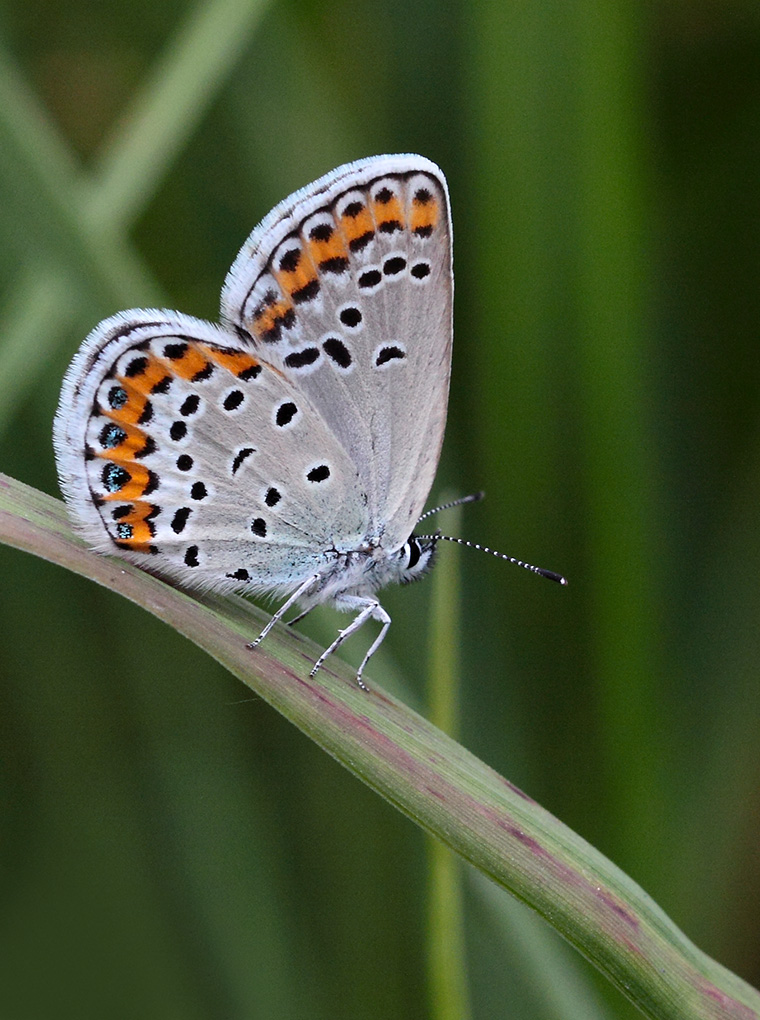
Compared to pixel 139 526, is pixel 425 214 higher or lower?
higher

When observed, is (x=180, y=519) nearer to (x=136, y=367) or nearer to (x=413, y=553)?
(x=136, y=367)

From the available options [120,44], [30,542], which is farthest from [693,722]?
[120,44]

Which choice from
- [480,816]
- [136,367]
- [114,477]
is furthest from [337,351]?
[480,816]

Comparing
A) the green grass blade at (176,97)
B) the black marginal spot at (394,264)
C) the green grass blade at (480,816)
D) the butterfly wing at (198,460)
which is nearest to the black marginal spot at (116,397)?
the butterfly wing at (198,460)

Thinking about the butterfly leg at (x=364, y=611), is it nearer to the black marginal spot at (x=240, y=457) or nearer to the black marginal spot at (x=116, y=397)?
the black marginal spot at (x=240, y=457)

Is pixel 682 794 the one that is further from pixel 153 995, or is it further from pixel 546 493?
pixel 153 995

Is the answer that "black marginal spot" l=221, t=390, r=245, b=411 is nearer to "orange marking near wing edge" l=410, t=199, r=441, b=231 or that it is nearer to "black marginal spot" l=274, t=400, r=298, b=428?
"black marginal spot" l=274, t=400, r=298, b=428
